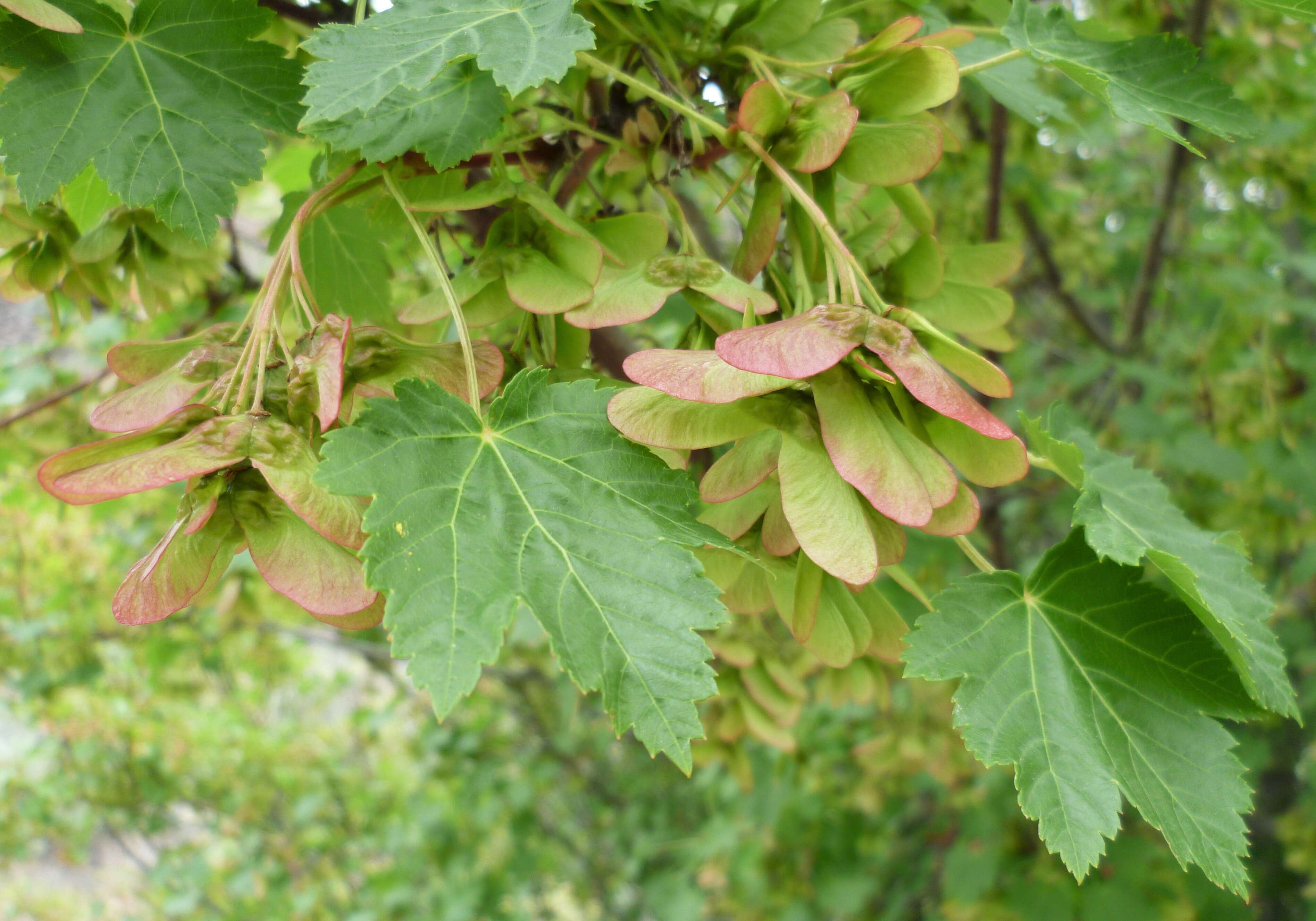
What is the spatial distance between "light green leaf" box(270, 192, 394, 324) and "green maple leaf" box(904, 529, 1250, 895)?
0.67 metres

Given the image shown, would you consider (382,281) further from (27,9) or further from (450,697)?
(450,697)

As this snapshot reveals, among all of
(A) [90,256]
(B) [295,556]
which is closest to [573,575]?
(B) [295,556]

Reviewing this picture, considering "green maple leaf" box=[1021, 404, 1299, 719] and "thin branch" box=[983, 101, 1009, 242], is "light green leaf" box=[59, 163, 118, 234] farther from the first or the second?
"thin branch" box=[983, 101, 1009, 242]

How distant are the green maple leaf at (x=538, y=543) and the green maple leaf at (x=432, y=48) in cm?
20

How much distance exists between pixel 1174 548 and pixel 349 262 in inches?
35.4

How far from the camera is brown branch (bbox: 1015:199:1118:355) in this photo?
2.27 metres

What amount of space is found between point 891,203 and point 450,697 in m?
0.61

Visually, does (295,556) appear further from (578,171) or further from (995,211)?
(995,211)

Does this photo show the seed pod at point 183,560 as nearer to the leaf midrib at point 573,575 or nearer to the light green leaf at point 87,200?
the leaf midrib at point 573,575

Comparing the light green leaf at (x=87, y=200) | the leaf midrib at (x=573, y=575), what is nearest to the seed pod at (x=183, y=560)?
the leaf midrib at (x=573, y=575)

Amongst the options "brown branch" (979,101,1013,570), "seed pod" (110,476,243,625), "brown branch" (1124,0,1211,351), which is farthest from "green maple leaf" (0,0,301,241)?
"brown branch" (1124,0,1211,351)

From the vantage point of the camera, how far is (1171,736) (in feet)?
2.25

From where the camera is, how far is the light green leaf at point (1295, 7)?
2.59ft

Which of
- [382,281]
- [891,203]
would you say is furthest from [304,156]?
[891,203]
